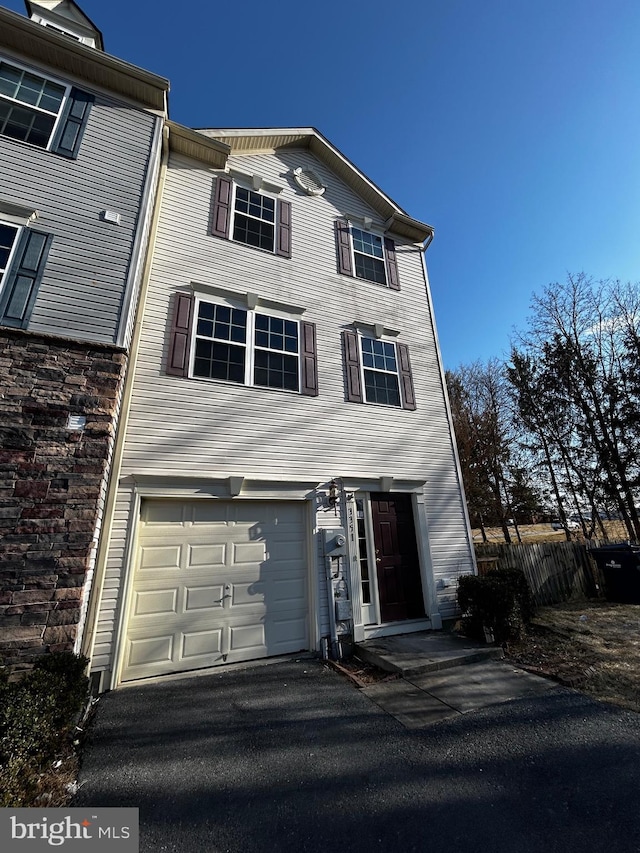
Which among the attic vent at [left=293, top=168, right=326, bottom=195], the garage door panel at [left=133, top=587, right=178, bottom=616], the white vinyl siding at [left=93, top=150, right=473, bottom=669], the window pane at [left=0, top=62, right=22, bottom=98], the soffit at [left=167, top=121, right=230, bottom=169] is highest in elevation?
the attic vent at [left=293, top=168, right=326, bottom=195]

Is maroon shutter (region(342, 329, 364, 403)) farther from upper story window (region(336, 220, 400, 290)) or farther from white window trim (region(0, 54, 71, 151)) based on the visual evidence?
white window trim (region(0, 54, 71, 151))

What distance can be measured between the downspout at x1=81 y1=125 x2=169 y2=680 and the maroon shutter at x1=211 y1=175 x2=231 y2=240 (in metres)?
1.07

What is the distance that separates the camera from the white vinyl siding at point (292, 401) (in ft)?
19.3

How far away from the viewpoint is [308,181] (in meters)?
9.41

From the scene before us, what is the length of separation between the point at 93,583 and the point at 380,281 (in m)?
8.77

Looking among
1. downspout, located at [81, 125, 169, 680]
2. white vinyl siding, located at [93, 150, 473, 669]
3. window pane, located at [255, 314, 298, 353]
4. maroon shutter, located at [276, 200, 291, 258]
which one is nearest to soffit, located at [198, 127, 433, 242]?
white vinyl siding, located at [93, 150, 473, 669]

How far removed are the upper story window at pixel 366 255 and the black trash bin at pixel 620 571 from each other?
8.72 meters

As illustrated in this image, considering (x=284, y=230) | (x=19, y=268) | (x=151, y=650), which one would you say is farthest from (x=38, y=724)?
(x=284, y=230)

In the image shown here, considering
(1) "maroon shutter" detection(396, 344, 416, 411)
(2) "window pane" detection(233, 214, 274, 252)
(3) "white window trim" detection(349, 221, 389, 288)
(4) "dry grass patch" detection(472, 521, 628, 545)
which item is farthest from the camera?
(4) "dry grass patch" detection(472, 521, 628, 545)

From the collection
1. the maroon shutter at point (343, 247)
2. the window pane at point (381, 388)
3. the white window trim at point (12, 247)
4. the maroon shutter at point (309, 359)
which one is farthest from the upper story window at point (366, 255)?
the white window trim at point (12, 247)

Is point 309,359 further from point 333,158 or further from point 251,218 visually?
point 333,158

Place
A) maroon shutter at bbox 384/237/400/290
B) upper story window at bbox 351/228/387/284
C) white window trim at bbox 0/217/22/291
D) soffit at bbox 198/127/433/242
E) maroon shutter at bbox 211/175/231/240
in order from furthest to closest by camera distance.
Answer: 1. maroon shutter at bbox 384/237/400/290
2. upper story window at bbox 351/228/387/284
3. soffit at bbox 198/127/433/242
4. maroon shutter at bbox 211/175/231/240
5. white window trim at bbox 0/217/22/291

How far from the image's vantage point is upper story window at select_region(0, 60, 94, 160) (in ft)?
19.5

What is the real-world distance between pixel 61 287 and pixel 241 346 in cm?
284
